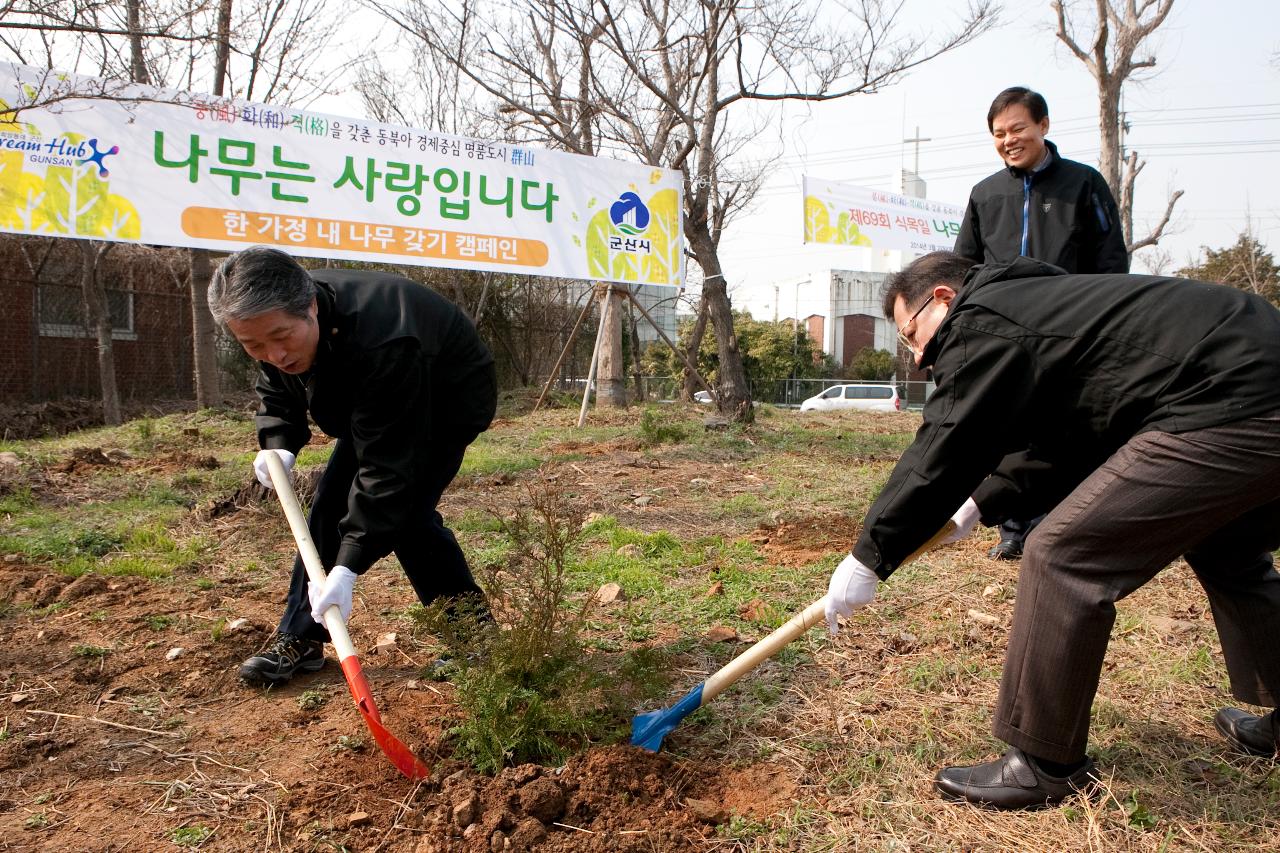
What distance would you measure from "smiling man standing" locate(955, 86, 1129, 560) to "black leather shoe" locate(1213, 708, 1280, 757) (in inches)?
67.1

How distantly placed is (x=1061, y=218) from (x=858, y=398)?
66.8 ft

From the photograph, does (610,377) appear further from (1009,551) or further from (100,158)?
(1009,551)

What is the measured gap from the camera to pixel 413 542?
2588 millimetres

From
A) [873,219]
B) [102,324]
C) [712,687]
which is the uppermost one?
[873,219]

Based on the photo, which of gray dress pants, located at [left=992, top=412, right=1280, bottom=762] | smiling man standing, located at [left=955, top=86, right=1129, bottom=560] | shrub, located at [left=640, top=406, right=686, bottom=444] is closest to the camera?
gray dress pants, located at [left=992, top=412, right=1280, bottom=762]

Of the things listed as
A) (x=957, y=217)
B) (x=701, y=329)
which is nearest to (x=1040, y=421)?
(x=957, y=217)

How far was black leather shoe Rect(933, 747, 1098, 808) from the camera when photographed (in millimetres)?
1884

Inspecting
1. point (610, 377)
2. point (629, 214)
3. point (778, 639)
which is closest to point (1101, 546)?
point (778, 639)

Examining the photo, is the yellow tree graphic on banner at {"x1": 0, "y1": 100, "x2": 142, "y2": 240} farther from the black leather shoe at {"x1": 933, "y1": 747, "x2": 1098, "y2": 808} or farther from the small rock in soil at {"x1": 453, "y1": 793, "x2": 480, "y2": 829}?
the black leather shoe at {"x1": 933, "y1": 747, "x2": 1098, "y2": 808}

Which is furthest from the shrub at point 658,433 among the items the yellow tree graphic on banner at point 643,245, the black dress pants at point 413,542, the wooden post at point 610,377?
the black dress pants at point 413,542

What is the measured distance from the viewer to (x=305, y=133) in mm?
7227

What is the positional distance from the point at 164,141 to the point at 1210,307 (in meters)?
7.29

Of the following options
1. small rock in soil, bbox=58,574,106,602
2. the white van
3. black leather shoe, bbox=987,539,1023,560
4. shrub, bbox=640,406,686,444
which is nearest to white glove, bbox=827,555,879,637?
black leather shoe, bbox=987,539,1023,560

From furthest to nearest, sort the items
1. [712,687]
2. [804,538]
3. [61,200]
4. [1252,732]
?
1. [61,200]
2. [804,538]
3. [712,687]
4. [1252,732]
